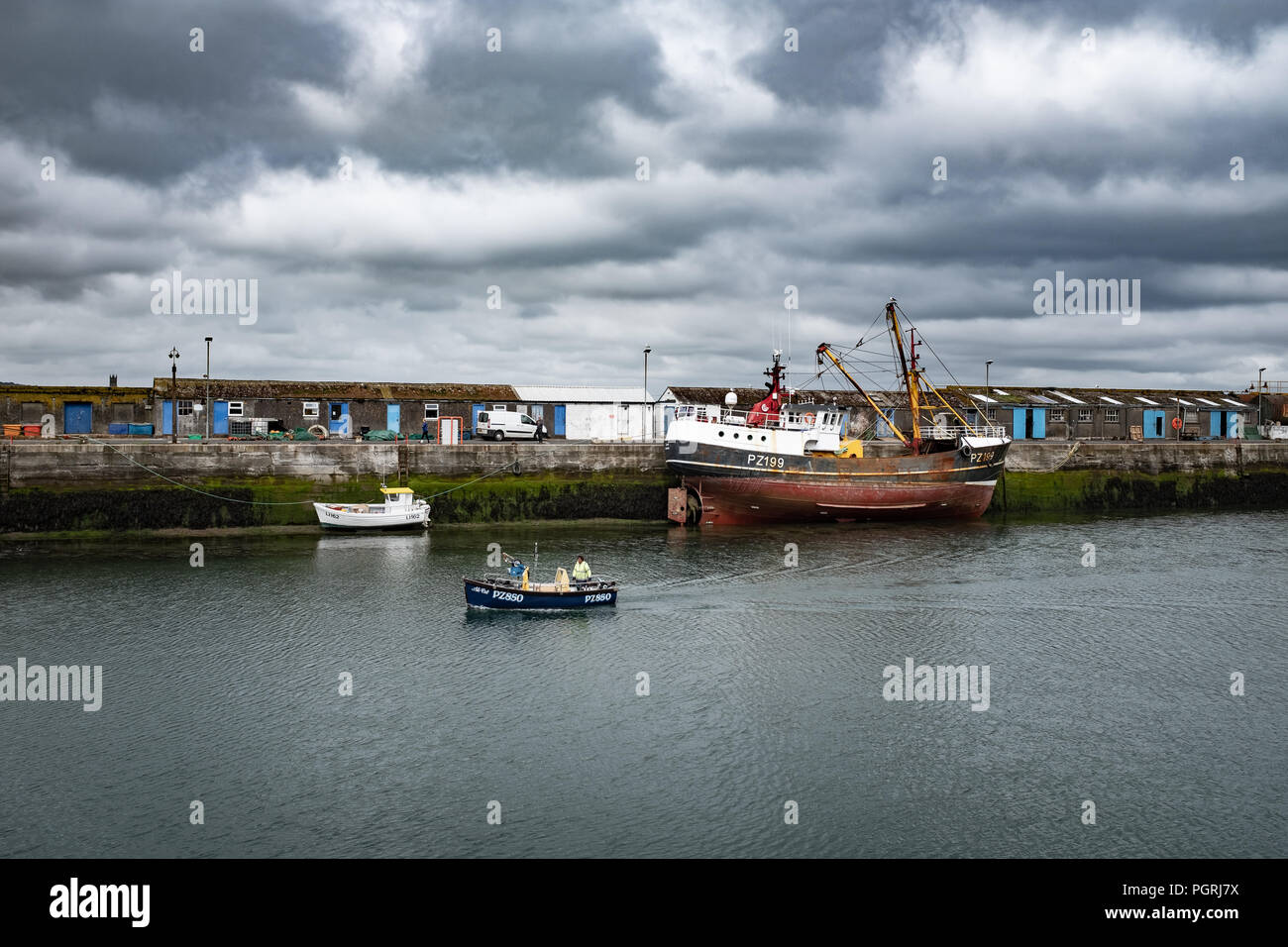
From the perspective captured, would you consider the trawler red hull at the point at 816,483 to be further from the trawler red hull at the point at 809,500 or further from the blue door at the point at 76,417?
the blue door at the point at 76,417

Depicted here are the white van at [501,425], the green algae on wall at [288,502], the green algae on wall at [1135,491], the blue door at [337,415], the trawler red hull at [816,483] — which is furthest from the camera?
the blue door at [337,415]

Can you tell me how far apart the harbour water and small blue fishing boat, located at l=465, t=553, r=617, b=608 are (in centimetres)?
46

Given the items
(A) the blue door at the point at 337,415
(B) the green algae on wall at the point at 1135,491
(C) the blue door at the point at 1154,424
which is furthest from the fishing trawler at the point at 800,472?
(C) the blue door at the point at 1154,424

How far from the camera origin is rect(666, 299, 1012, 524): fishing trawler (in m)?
46.7

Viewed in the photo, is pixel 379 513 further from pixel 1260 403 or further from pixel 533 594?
pixel 1260 403

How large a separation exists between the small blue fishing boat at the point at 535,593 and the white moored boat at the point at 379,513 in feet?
53.0

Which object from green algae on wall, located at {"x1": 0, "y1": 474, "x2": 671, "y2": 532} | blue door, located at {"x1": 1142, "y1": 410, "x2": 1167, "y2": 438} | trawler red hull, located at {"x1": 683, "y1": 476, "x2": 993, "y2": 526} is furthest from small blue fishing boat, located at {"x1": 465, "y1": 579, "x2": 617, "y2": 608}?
blue door, located at {"x1": 1142, "y1": 410, "x2": 1167, "y2": 438}

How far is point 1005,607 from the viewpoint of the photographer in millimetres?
30375

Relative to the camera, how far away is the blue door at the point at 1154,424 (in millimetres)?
73088

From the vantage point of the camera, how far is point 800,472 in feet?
153

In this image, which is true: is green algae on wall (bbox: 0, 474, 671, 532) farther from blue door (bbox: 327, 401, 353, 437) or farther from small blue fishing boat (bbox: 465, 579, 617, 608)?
small blue fishing boat (bbox: 465, 579, 617, 608)
